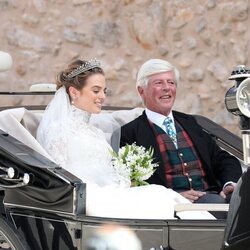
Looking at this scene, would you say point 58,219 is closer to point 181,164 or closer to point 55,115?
point 55,115

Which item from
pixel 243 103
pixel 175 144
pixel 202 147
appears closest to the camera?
pixel 243 103

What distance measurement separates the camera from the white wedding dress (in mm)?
4012

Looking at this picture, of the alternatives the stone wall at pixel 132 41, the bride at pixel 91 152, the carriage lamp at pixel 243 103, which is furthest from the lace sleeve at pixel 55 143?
the stone wall at pixel 132 41

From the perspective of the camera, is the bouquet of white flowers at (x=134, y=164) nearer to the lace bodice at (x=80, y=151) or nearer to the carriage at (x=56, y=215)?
the lace bodice at (x=80, y=151)

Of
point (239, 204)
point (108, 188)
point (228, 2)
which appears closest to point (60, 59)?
point (228, 2)

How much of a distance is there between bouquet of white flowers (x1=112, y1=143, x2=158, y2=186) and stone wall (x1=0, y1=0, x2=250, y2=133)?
4.60 meters

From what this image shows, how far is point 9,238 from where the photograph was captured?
13.5ft

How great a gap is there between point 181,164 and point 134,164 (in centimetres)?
45

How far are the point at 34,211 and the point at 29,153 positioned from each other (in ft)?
0.87

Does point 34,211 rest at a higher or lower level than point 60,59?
lower

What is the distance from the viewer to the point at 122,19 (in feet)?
31.4

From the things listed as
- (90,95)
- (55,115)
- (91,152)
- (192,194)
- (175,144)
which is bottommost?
(192,194)

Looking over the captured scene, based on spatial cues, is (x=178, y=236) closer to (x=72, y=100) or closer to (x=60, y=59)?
(x=72, y=100)

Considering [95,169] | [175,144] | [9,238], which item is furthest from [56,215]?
[175,144]
